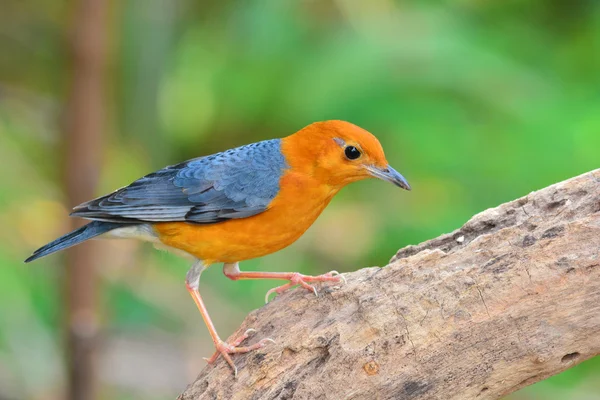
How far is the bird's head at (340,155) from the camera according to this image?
15.7 feet

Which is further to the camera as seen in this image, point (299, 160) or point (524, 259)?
point (299, 160)

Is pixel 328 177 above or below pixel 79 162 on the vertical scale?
below

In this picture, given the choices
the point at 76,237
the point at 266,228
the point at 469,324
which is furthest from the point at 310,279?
the point at 76,237

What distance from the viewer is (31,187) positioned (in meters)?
7.56

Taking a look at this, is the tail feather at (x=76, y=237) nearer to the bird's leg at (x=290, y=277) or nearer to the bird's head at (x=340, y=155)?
the bird's leg at (x=290, y=277)

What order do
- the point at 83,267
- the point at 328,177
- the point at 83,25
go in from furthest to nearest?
1. the point at 83,267
2. the point at 83,25
3. the point at 328,177

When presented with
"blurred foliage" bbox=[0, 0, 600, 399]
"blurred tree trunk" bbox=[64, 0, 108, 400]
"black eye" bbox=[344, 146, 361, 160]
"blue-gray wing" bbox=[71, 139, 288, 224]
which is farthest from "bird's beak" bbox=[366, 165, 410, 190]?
"blurred tree trunk" bbox=[64, 0, 108, 400]

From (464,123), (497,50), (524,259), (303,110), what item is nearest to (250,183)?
(524,259)

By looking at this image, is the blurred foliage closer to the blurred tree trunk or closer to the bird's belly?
the blurred tree trunk

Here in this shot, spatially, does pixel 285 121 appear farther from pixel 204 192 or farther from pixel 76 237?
pixel 76 237

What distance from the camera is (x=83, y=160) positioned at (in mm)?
6145

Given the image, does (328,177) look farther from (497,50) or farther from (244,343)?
(497,50)

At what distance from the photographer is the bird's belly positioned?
15.8 feet

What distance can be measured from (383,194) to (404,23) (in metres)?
1.63
